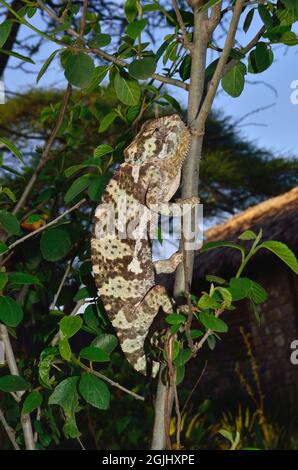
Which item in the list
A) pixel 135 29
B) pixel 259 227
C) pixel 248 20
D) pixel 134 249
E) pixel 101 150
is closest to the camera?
pixel 135 29

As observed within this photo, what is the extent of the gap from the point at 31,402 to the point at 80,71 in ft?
3.41

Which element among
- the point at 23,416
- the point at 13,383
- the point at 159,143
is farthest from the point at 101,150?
the point at 23,416

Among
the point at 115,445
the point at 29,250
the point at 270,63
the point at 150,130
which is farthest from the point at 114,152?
the point at 115,445

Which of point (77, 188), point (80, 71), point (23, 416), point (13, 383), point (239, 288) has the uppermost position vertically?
point (80, 71)

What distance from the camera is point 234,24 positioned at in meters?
1.98

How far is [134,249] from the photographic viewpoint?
88.9 inches

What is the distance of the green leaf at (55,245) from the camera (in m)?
2.58

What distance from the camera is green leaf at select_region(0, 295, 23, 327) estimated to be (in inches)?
88.2

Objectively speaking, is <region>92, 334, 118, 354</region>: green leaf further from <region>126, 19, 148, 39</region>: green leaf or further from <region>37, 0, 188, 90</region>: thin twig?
<region>126, 19, 148, 39</region>: green leaf

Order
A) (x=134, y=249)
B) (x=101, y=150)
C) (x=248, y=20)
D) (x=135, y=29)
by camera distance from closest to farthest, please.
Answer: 1. (x=135, y=29)
2. (x=134, y=249)
3. (x=101, y=150)
4. (x=248, y=20)

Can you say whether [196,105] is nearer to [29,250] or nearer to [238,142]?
[29,250]

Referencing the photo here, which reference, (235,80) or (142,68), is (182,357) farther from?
(235,80)

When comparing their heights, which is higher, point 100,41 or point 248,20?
point 248,20

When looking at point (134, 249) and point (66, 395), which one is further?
point (134, 249)
